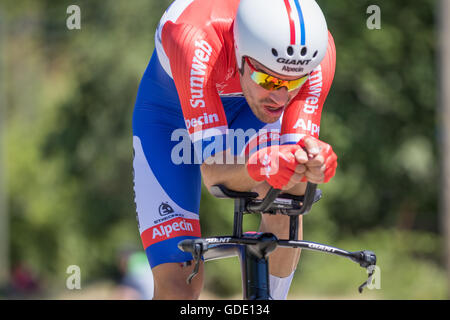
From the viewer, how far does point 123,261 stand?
9.59 m

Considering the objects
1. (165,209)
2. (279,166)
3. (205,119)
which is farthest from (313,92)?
(165,209)

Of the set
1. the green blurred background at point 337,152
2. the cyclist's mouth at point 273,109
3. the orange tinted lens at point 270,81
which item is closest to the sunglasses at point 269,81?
the orange tinted lens at point 270,81

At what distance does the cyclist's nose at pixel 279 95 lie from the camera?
3209 millimetres

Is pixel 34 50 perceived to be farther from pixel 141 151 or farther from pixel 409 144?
pixel 141 151

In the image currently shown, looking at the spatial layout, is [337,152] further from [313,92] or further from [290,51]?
[290,51]

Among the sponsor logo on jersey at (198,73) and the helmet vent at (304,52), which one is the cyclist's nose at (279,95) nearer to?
the helmet vent at (304,52)

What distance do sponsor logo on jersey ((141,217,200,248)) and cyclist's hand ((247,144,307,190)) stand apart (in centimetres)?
96

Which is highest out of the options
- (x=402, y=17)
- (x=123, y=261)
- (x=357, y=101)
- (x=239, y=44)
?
(x=402, y=17)

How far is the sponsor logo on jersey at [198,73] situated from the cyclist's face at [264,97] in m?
0.19

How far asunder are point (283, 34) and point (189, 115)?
61 centimetres

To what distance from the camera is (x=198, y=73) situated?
328 cm
